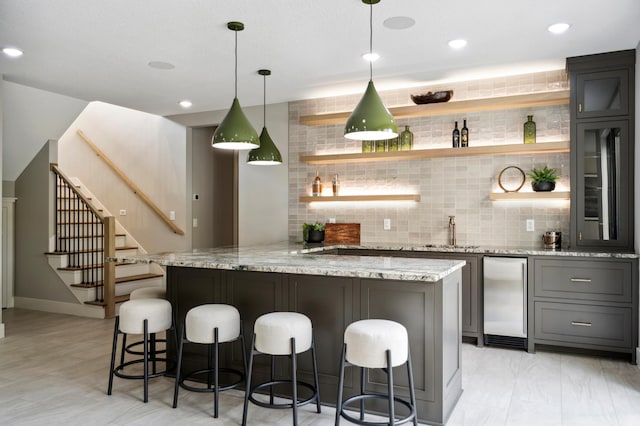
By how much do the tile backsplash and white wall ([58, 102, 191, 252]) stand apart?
1905 millimetres

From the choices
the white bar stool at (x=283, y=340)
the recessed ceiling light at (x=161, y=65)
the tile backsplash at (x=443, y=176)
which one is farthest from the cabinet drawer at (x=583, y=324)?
the recessed ceiling light at (x=161, y=65)

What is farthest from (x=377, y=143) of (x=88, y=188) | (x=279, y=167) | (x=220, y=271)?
(x=88, y=188)

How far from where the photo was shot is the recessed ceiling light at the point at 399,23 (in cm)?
351

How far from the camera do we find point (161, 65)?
15.1ft

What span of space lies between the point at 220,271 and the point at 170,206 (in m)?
3.95

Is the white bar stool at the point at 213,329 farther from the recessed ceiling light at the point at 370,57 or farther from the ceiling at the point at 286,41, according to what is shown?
the recessed ceiling light at the point at 370,57

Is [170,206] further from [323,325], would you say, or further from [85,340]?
[323,325]

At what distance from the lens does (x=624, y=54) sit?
4273mm

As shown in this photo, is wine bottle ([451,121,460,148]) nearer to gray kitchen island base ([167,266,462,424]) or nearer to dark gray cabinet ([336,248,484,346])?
dark gray cabinet ([336,248,484,346])

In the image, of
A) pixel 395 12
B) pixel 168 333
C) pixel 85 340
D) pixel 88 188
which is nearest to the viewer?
pixel 395 12

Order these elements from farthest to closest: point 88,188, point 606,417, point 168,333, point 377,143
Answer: point 88,188, point 377,143, point 168,333, point 606,417

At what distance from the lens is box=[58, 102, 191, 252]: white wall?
711cm

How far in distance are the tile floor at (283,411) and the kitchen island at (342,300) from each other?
0.71 feet

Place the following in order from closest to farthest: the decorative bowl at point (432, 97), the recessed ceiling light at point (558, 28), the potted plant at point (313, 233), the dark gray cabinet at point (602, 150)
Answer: the recessed ceiling light at point (558, 28)
the dark gray cabinet at point (602, 150)
the decorative bowl at point (432, 97)
the potted plant at point (313, 233)
